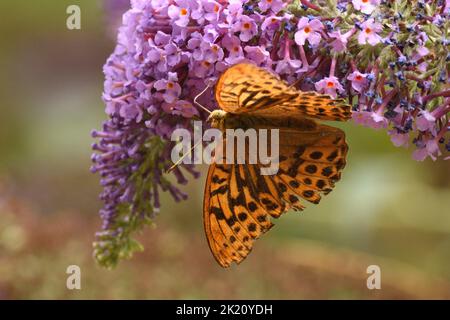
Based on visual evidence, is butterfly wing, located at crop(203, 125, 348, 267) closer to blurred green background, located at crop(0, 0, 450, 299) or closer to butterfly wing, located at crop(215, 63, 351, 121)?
butterfly wing, located at crop(215, 63, 351, 121)

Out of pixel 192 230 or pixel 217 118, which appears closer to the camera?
→ pixel 217 118

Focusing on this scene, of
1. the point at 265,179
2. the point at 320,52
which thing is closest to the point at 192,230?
the point at 265,179

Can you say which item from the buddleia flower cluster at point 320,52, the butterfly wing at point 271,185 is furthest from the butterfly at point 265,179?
the buddleia flower cluster at point 320,52

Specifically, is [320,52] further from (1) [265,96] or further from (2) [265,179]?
(2) [265,179]

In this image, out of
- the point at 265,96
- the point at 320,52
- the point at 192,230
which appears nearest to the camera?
the point at 265,96

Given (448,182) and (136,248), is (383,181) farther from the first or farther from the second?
(136,248)

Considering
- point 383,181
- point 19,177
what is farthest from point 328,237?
point 19,177
